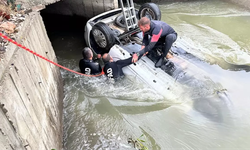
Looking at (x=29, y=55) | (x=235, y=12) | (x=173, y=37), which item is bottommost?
(x=235, y=12)

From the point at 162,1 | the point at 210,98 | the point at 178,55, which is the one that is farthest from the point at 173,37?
the point at 162,1

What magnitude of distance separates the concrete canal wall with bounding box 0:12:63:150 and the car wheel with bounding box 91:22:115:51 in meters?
1.57

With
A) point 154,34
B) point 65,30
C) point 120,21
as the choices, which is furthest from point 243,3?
point 65,30

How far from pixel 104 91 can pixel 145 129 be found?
1465mm

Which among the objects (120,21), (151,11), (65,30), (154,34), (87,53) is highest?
(151,11)

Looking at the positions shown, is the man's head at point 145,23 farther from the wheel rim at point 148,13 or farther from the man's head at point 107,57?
the wheel rim at point 148,13

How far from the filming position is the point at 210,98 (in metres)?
3.90

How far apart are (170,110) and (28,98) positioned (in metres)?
2.71

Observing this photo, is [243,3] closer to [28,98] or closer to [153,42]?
[153,42]

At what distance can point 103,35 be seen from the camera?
5.07 meters

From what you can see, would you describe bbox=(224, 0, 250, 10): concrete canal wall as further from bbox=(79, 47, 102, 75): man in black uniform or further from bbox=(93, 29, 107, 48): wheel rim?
bbox=(79, 47, 102, 75): man in black uniform

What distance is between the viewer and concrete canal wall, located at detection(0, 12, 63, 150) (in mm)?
1958

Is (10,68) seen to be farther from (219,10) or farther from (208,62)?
(219,10)

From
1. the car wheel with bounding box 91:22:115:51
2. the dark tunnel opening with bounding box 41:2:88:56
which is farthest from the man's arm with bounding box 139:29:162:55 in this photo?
the dark tunnel opening with bounding box 41:2:88:56
